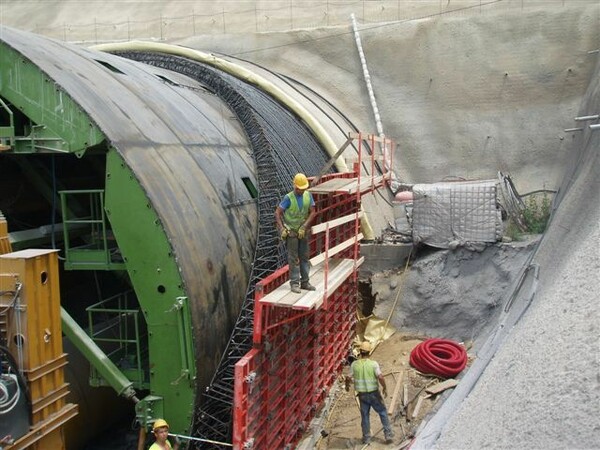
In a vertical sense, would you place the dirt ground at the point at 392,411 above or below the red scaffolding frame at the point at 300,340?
below

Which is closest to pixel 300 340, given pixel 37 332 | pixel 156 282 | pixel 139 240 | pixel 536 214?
pixel 156 282

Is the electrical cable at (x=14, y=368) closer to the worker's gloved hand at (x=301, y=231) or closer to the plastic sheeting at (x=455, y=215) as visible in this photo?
the worker's gloved hand at (x=301, y=231)

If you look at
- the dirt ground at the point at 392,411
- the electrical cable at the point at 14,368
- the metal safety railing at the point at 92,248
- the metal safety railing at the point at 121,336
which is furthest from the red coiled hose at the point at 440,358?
the electrical cable at the point at 14,368

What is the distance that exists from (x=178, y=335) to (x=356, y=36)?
640 inches

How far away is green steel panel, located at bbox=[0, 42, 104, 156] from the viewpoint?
8000mm

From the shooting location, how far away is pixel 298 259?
8.41m

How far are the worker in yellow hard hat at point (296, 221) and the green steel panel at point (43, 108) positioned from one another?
2.60 metres

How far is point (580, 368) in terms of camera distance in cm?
543

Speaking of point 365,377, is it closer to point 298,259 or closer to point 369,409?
point 369,409

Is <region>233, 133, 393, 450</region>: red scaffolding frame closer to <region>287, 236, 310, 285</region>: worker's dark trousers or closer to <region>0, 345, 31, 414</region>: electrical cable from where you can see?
<region>287, 236, 310, 285</region>: worker's dark trousers

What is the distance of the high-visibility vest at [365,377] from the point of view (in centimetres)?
915

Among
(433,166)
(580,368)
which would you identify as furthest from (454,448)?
(433,166)

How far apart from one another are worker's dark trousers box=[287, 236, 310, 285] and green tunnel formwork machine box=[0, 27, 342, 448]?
3.75ft

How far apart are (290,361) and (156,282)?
246 centimetres
